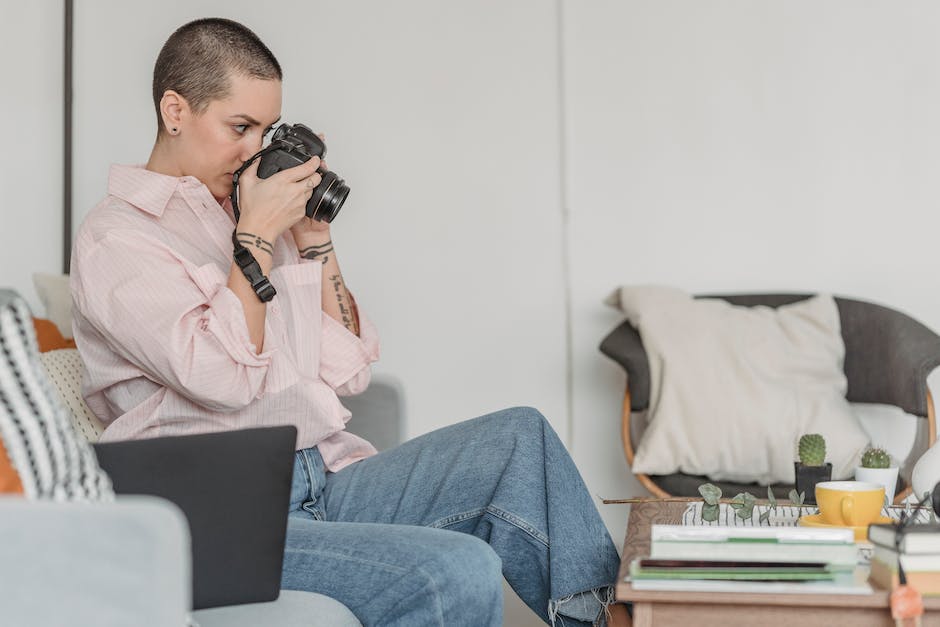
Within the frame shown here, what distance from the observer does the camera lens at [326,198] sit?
195 centimetres

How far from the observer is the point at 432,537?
1433mm

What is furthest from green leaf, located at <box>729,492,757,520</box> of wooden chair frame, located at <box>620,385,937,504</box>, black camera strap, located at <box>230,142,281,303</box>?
wooden chair frame, located at <box>620,385,937,504</box>

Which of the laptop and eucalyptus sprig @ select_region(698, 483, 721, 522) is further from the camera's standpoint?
eucalyptus sprig @ select_region(698, 483, 721, 522)

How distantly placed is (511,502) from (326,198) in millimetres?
638

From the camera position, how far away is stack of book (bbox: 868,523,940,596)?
3.93 ft

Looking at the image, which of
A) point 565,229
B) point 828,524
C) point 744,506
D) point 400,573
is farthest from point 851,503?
point 565,229

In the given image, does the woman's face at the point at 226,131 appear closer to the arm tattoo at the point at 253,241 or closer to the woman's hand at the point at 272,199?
the woman's hand at the point at 272,199

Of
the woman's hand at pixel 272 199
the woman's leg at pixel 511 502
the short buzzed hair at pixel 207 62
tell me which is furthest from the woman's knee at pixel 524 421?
the short buzzed hair at pixel 207 62

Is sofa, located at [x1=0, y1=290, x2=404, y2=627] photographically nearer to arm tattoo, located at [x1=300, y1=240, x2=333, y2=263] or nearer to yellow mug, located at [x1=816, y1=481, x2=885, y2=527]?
yellow mug, located at [x1=816, y1=481, x2=885, y2=527]

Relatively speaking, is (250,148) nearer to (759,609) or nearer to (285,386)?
(285,386)

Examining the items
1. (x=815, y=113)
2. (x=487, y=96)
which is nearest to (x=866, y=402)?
(x=815, y=113)

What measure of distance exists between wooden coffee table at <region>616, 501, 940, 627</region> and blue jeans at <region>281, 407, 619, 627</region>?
21 cm

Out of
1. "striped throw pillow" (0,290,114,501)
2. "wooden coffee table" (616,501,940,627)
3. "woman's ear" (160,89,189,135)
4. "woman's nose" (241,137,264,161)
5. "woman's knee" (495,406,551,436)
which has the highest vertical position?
"woman's ear" (160,89,189,135)

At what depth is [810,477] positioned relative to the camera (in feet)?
6.60
